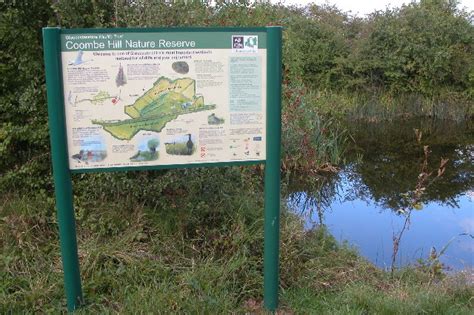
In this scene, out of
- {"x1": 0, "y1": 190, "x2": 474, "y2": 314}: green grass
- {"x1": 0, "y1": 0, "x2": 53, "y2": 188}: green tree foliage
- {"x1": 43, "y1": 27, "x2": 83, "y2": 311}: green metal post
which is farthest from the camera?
{"x1": 0, "y1": 0, "x2": 53, "y2": 188}: green tree foliage

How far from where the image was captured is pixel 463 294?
3.73 m

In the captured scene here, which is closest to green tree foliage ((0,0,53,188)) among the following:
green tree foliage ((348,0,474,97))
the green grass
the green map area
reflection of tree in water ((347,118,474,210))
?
the green grass

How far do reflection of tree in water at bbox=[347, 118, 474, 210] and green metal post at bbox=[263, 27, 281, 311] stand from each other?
15.1ft

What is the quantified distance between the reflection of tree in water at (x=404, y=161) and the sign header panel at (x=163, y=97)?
501 centimetres

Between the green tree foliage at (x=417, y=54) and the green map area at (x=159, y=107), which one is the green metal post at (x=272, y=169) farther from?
the green tree foliage at (x=417, y=54)

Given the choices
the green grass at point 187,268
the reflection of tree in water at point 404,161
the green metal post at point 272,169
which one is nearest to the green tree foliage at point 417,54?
the reflection of tree in water at point 404,161

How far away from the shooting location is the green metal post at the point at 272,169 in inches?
120

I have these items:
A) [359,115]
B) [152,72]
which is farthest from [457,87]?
[152,72]

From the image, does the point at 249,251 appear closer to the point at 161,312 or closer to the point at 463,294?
the point at 161,312

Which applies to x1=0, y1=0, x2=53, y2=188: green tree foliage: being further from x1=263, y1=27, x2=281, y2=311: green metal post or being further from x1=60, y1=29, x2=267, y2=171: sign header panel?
x1=263, y1=27, x2=281, y2=311: green metal post

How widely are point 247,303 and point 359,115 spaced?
38.5ft

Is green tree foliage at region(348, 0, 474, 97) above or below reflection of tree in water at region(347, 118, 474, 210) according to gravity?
above

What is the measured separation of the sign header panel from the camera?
297 cm

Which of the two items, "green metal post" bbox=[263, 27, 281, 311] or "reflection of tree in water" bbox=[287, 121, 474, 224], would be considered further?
"reflection of tree in water" bbox=[287, 121, 474, 224]
